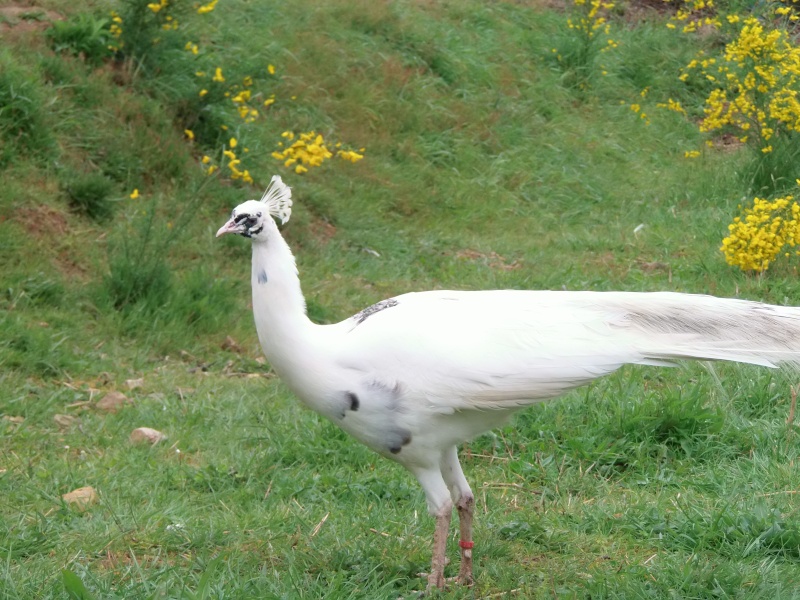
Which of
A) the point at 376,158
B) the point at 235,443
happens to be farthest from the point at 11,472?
the point at 376,158

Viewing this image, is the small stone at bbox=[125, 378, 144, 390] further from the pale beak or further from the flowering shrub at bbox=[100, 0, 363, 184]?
the flowering shrub at bbox=[100, 0, 363, 184]

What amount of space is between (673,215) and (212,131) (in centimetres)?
397

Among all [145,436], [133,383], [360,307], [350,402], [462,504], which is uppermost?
[350,402]

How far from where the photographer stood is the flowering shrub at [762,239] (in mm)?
6816

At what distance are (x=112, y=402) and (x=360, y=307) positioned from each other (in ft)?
6.96

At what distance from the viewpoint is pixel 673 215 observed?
9.22m

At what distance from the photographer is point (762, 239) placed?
6832 mm

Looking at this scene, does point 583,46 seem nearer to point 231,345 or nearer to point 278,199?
point 231,345

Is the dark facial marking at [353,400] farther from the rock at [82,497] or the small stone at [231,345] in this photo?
the small stone at [231,345]

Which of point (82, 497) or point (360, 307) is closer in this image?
point (82, 497)

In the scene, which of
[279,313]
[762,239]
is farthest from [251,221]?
[762,239]

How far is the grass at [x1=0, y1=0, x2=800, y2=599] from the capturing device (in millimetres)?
3762

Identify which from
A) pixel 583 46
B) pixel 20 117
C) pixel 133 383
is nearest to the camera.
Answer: pixel 133 383

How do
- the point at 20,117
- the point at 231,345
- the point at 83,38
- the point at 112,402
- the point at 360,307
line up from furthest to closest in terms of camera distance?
the point at 83,38
the point at 20,117
the point at 360,307
the point at 231,345
the point at 112,402
